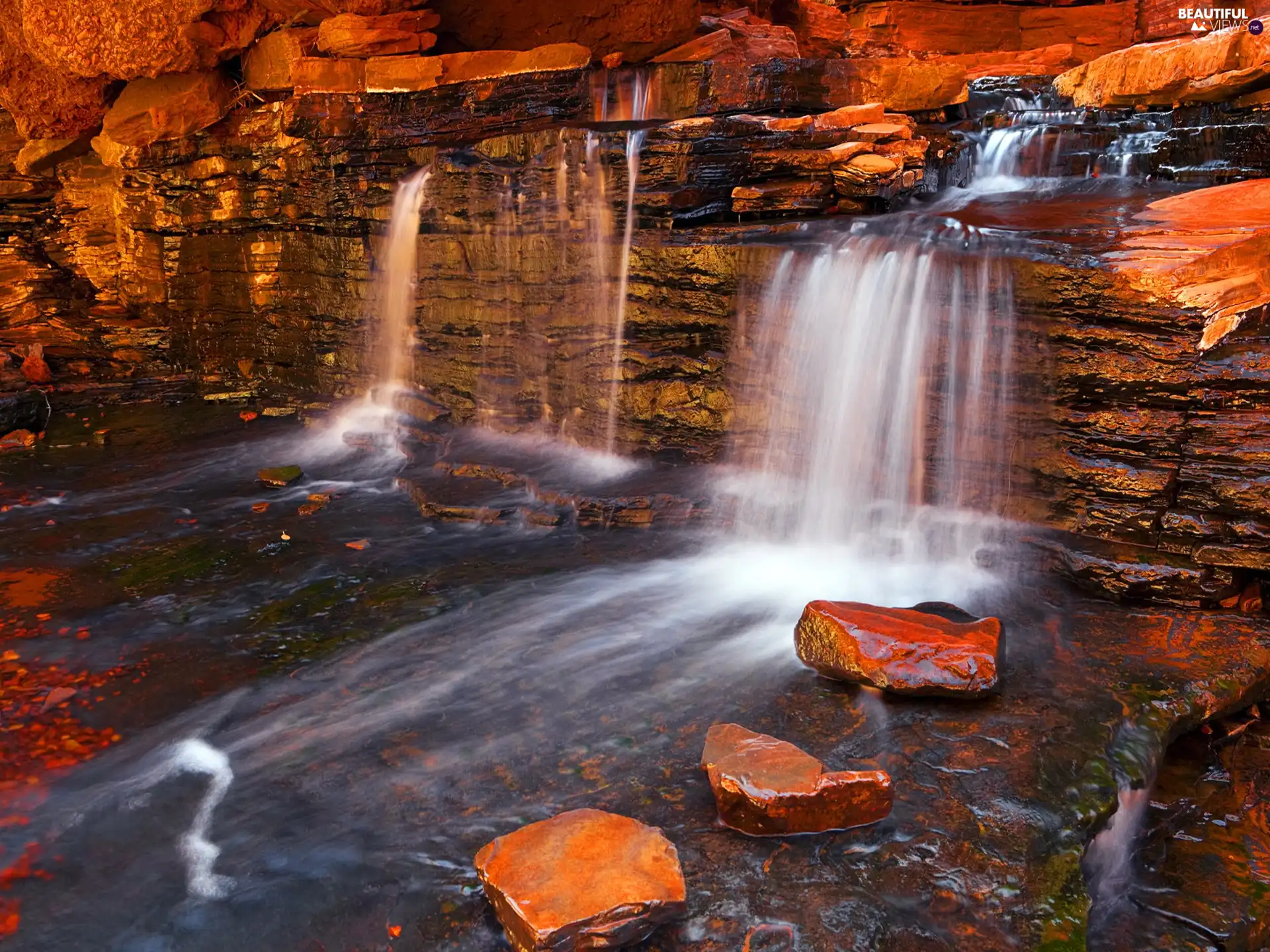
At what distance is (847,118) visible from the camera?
8469mm

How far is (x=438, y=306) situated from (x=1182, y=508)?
7.18 meters

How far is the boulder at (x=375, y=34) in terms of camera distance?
33.4 feet

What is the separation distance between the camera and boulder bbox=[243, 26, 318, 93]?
1052 centimetres

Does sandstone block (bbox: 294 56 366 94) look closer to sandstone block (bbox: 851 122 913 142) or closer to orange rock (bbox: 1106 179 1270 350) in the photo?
sandstone block (bbox: 851 122 913 142)

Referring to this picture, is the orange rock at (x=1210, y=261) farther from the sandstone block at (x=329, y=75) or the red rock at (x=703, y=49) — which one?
the sandstone block at (x=329, y=75)

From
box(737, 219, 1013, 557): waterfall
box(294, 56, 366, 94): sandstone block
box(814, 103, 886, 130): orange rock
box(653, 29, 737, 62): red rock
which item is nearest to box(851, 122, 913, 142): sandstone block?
box(814, 103, 886, 130): orange rock

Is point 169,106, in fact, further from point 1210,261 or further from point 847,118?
point 1210,261

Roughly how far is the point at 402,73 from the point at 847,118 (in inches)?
201

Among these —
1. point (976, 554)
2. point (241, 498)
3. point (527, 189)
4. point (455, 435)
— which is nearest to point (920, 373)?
point (976, 554)

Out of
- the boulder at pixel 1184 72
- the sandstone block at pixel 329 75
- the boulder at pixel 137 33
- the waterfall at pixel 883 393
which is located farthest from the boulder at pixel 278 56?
the boulder at pixel 1184 72

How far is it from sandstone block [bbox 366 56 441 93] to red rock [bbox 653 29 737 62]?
8.48 ft

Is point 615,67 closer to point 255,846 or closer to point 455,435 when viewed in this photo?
point 455,435

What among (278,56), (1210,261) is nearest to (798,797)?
(1210,261)

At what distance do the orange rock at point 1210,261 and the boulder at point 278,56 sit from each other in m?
9.02
